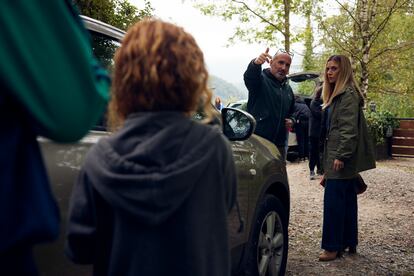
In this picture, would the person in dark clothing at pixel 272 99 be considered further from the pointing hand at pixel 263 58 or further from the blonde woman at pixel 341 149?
the blonde woman at pixel 341 149

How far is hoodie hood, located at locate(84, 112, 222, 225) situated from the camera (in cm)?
159

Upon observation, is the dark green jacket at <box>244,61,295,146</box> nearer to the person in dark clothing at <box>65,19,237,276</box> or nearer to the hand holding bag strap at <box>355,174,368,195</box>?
the hand holding bag strap at <box>355,174,368,195</box>

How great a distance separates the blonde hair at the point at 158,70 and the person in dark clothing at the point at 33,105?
0.96 feet

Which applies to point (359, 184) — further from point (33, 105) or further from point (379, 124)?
point (379, 124)

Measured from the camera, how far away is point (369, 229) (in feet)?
21.1

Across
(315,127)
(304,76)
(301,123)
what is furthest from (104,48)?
(304,76)

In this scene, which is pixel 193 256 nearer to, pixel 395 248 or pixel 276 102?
pixel 276 102

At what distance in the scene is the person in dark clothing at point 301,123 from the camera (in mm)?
11859

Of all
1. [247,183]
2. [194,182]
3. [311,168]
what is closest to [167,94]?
[194,182]

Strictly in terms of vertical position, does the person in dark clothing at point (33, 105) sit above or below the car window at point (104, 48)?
below

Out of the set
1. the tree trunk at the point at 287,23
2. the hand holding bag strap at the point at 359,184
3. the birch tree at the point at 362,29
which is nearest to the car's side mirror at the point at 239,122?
the hand holding bag strap at the point at 359,184

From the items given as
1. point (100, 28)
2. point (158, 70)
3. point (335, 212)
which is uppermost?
point (100, 28)

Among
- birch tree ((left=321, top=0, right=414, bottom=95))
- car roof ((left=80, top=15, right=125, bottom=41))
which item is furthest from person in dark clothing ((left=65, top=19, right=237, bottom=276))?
birch tree ((left=321, top=0, right=414, bottom=95))

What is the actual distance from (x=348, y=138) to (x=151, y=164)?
342 cm
